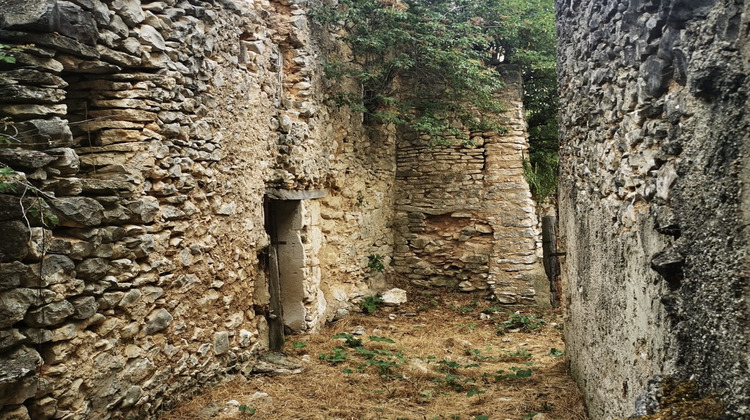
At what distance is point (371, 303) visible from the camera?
8.58 meters

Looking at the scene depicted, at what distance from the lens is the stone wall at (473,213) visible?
362 inches

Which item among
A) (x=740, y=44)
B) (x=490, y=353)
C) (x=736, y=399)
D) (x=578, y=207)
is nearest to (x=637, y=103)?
(x=740, y=44)

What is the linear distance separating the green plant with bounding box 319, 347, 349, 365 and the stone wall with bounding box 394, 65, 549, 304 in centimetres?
349

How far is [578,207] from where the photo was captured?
4277mm

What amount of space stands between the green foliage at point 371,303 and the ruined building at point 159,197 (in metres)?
0.25

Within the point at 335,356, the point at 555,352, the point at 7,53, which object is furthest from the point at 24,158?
the point at 555,352

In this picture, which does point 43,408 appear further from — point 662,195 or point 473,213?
point 473,213

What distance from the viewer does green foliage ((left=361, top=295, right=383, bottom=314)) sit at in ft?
27.6

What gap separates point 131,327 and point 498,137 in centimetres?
669

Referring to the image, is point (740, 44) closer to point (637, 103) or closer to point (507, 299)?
point (637, 103)

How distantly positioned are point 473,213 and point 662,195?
23.7 feet

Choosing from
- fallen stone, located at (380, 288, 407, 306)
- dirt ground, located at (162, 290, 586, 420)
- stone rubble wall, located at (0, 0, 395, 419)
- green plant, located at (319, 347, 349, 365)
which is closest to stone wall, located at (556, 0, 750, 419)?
dirt ground, located at (162, 290, 586, 420)

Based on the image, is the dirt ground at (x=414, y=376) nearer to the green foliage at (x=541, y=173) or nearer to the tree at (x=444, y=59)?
the green foliage at (x=541, y=173)

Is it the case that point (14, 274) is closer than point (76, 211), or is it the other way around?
point (14, 274)
